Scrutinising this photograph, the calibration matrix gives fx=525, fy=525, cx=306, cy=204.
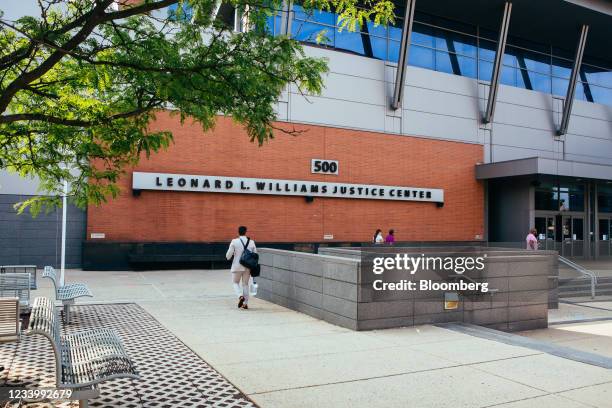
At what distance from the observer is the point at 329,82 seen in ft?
78.3

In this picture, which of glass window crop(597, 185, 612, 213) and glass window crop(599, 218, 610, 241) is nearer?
glass window crop(597, 185, 612, 213)

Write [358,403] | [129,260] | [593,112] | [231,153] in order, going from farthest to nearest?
[593,112] → [231,153] → [129,260] → [358,403]

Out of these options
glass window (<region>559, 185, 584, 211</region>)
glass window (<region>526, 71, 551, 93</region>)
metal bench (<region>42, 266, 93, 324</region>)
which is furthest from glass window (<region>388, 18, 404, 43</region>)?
metal bench (<region>42, 266, 93, 324</region>)

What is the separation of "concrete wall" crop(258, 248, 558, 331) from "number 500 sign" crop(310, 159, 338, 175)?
39.9 feet

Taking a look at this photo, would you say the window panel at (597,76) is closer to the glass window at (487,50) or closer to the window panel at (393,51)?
the glass window at (487,50)

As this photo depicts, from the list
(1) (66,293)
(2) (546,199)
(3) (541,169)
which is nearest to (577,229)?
(2) (546,199)

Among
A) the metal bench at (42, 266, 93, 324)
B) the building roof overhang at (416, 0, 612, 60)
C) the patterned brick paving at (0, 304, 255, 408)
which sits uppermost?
the building roof overhang at (416, 0, 612, 60)

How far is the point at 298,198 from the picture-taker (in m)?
23.2

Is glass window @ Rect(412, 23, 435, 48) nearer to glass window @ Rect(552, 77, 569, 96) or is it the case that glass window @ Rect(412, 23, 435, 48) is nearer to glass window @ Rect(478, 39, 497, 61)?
glass window @ Rect(478, 39, 497, 61)

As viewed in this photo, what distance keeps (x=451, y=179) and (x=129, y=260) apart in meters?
16.5

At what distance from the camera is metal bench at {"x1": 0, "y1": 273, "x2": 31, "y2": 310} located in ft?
27.8

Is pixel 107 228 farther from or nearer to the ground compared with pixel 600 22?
nearer to the ground

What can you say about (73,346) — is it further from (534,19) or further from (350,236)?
(534,19)

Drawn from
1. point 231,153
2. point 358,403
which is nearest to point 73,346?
point 358,403
